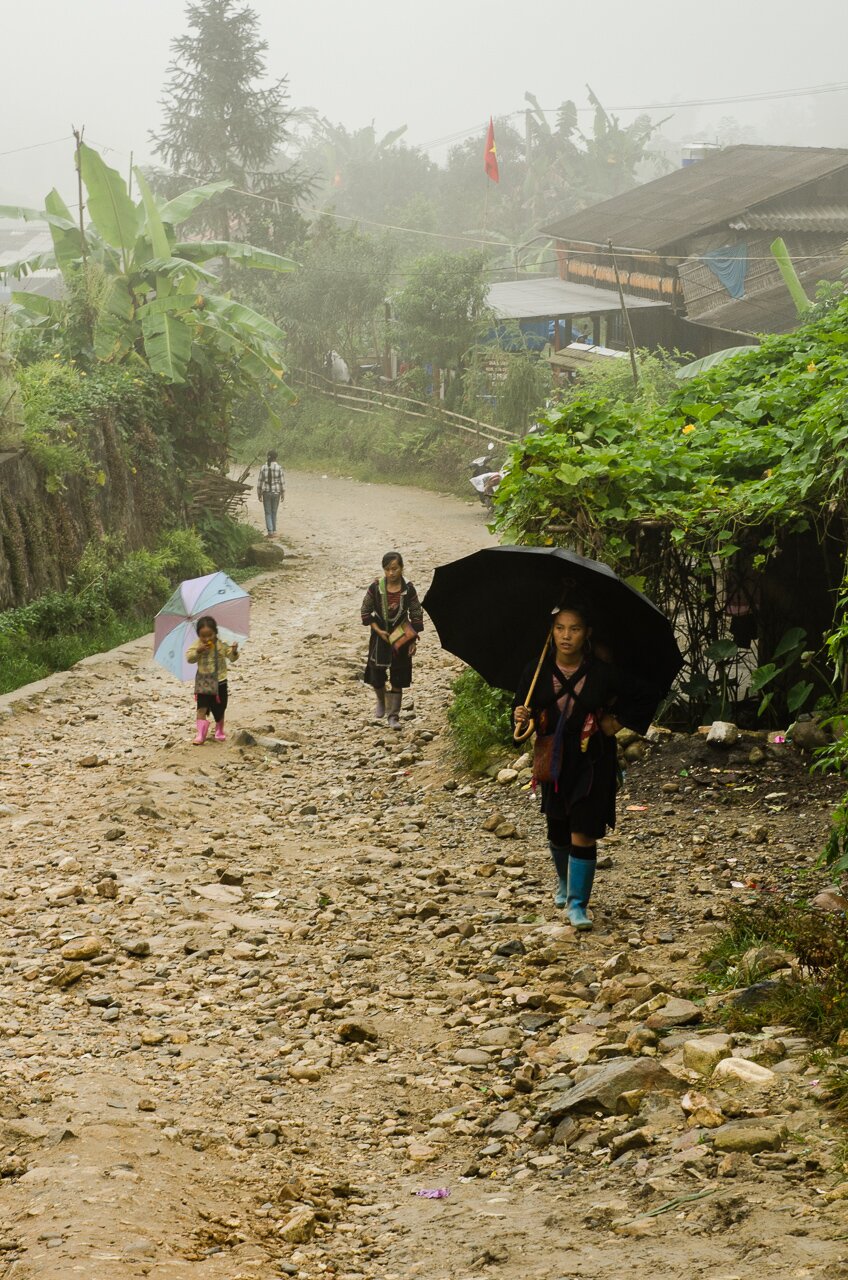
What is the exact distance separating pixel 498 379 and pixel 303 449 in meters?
6.97

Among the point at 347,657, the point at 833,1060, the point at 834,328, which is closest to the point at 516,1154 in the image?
the point at 833,1060

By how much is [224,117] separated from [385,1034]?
4066cm

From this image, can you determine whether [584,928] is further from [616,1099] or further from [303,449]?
[303,449]

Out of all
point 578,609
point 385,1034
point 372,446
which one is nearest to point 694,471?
point 578,609

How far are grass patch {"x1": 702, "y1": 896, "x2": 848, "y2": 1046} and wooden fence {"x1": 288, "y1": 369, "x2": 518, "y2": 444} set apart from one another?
78.8 ft

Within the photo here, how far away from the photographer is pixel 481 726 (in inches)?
359

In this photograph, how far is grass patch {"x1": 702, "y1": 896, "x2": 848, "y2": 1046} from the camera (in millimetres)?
4324

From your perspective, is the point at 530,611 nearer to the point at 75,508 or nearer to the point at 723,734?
the point at 723,734

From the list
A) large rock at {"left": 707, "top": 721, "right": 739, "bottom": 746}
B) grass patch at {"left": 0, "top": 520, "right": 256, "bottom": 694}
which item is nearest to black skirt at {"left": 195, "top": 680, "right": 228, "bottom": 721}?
grass patch at {"left": 0, "top": 520, "right": 256, "bottom": 694}

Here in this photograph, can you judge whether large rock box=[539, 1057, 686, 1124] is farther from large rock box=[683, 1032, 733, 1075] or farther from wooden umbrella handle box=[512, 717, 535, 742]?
wooden umbrella handle box=[512, 717, 535, 742]

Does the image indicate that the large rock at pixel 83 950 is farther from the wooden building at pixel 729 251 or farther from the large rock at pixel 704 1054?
the wooden building at pixel 729 251

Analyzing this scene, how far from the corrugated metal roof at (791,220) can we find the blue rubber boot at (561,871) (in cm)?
2820

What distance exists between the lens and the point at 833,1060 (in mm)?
3973

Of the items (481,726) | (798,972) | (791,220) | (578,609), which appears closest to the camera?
(798,972)
